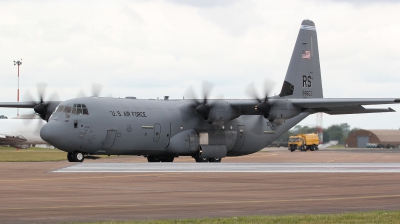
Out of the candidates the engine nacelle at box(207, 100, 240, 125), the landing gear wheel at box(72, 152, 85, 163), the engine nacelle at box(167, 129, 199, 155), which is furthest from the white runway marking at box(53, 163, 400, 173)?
the engine nacelle at box(207, 100, 240, 125)

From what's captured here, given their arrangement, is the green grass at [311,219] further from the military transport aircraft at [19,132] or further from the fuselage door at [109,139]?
the military transport aircraft at [19,132]

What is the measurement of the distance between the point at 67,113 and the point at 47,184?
16.1 metres

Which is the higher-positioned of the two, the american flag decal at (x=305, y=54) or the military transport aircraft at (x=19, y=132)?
the american flag decal at (x=305, y=54)

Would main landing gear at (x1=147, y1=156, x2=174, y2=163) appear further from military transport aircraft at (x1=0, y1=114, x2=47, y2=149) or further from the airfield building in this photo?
the airfield building

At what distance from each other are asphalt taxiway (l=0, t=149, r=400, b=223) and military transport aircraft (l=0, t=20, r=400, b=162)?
35.3ft

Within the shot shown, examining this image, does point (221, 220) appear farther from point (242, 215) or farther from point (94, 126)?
point (94, 126)

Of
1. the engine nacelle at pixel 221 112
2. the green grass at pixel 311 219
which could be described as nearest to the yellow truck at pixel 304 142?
the engine nacelle at pixel 221 112

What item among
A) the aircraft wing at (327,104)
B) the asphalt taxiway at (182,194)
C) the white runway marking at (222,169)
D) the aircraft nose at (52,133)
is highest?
the aircraft wing at (327,104)

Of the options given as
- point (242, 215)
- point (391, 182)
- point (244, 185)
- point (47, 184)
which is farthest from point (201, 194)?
point (391, 182)

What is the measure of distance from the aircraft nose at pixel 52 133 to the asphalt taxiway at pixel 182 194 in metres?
9.44

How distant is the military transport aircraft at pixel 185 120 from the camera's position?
35750 millimetres

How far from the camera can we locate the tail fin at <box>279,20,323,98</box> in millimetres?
44594

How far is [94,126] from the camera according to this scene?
35.9 meters

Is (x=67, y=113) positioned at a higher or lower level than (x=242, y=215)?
higher
